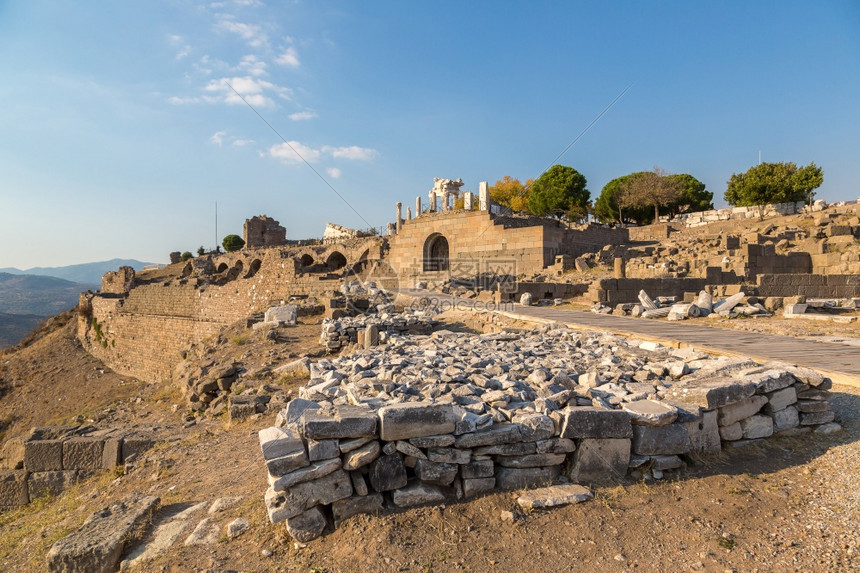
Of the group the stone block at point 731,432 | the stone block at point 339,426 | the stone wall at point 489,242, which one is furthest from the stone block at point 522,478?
the stone wall at point 489,242

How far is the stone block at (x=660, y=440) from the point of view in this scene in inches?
147

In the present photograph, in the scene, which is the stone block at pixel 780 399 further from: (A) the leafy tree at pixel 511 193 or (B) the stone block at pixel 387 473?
(A) the leafy tree at pixel 511 193

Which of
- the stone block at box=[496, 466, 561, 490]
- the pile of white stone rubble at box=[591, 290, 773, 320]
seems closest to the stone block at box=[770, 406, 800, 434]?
the stone block at box=[496, 466, 561, 490]

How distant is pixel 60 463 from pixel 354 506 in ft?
18.0

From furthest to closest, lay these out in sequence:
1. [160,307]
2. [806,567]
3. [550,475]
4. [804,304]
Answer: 1. [160,307]
2. [804,304]
3. [550,475]
4. [806,567]

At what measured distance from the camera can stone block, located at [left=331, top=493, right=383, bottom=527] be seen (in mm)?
3223

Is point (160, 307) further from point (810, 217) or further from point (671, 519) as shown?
point (810, 217)

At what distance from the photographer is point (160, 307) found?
2458cm

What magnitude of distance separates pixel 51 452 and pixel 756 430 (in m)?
8.38

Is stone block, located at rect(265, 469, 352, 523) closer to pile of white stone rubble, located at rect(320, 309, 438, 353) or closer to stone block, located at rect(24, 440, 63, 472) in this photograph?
stone block, located at rect(24, 440, 63, 472)

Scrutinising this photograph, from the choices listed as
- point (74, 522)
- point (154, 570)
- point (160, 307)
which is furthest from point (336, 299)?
point (160, 307)

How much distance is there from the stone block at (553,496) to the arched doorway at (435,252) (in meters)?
21.9

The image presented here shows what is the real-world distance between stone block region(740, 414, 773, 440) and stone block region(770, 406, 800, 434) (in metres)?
0.11

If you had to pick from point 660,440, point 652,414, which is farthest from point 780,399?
point 652,414
